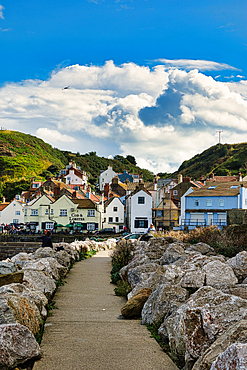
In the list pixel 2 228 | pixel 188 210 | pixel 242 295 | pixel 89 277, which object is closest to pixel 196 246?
pixel 89 277

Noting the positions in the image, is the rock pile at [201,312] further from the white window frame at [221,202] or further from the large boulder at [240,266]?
the white window frame at [221,202]

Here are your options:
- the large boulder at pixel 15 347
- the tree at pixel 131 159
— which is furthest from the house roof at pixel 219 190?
the tree at pixel 131 159

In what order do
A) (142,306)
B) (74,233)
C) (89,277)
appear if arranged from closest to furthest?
(142,306) → (89,277) → (74,233)

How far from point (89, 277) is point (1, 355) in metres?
11.2

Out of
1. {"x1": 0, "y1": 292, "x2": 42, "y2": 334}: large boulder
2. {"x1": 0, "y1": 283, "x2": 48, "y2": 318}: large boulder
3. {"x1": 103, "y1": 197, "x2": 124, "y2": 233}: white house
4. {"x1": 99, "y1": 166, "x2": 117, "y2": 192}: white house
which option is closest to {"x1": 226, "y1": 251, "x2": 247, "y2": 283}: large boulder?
{"x1": 0, "y1": 283, "x2": 48, "y2": 318}: large boulder

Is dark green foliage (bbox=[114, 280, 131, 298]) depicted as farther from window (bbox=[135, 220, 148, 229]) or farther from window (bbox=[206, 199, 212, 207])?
window (bbox=[135, 220, 148, 229])

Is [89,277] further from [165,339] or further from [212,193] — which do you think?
[212,193]

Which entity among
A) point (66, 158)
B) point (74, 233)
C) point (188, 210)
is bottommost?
point (74, 233)

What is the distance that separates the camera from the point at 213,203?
50188mm

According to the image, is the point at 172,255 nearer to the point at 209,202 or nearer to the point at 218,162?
the point at 209,202

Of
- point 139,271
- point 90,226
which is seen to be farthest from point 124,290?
point 90,226

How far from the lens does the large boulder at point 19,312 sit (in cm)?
602

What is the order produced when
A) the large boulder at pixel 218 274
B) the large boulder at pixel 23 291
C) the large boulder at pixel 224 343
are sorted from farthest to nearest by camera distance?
the large boulder at pixel 218 274 → the large boulder at pixel 23 291 → the large boulder at pixel 224 343

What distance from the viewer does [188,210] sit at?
51156 mm
